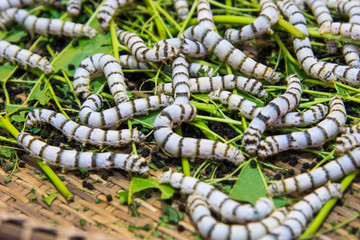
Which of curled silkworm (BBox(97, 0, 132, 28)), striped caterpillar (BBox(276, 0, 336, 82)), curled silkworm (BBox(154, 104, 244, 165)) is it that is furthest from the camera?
curled silkworm (BBox(97, 0, 132, 28))

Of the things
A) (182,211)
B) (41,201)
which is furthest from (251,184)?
(41,201)

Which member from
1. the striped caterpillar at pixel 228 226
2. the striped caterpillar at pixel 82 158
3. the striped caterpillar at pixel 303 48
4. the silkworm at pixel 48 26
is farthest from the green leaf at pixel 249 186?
the silkworm at pixel 48 26

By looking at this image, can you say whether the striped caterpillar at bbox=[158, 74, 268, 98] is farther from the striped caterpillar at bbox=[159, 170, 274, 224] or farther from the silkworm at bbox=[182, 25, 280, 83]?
the striped caterpillar at bbox=[159, 170, 274, 224]

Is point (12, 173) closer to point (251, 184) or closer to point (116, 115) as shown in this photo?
point (116, 115)

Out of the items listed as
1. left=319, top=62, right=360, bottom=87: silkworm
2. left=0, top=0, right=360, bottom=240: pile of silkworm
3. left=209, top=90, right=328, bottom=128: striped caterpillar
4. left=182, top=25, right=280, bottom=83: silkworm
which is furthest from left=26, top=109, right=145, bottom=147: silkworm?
left=319, top=62, right=360, bottom=87: silkworm

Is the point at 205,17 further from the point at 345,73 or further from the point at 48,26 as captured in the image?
the point at 48,26

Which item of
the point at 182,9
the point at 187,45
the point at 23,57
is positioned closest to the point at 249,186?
the point at 187,45
